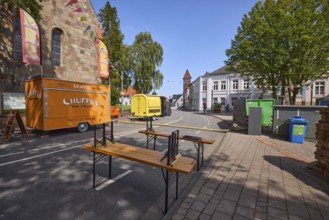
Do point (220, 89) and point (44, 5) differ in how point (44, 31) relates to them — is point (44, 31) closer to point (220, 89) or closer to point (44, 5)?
point (44, 5)

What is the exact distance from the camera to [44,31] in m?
14.9

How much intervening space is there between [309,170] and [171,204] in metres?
4.27

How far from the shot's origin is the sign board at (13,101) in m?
12.6

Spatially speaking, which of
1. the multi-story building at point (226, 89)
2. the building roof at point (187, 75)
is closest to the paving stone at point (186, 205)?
the multi-story building at point (226, 89)

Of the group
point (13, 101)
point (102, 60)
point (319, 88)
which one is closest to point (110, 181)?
point (13, 101)

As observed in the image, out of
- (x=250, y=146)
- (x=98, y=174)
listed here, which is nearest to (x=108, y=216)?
(x=98, y=174)

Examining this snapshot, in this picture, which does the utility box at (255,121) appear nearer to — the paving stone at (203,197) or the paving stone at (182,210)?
the paving stone at (203,197)

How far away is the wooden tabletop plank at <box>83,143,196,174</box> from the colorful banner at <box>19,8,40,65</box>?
1054 cm

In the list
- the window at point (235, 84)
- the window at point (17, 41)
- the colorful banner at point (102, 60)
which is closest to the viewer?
the window at point (17, 41)

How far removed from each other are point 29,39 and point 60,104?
5.34 metres

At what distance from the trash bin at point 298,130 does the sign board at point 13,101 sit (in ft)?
59.2

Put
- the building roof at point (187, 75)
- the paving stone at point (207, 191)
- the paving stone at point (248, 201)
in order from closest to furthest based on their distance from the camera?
the paving stone at point (248, 201), the paving stone at point (207, 191), the building roof at point (187, 75)

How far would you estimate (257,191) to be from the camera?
3.76 metres

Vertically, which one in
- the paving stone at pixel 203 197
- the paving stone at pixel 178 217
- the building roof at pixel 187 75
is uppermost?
the building roof at pixel 187 75
